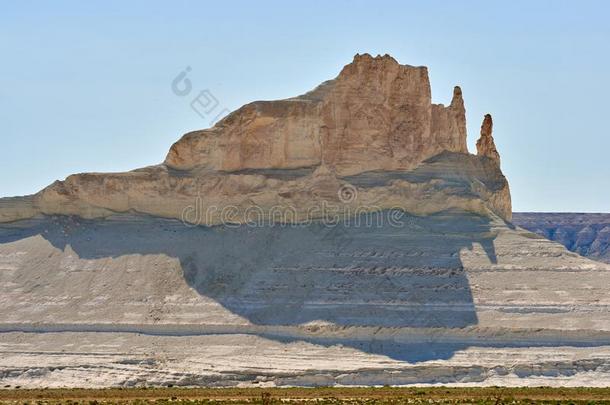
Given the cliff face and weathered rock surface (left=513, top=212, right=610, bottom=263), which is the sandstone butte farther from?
weathered rock surface (left=513, top=212, right=610, bottom=263)

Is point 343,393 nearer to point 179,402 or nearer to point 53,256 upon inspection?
point 179,402

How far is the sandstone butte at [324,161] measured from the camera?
75.5 m

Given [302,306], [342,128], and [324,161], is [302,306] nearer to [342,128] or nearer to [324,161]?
[324,161]

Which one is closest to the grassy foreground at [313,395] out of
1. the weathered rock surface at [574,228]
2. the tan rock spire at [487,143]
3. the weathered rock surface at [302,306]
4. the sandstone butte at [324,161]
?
the weathered rock surface at [302,306]

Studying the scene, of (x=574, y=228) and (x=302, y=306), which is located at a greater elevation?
(x=574, y=228)

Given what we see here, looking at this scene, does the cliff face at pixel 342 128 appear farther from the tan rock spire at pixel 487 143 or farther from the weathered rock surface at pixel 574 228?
the weathered rock surface at pixel 574 228

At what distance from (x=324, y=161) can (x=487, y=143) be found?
39.4 ft

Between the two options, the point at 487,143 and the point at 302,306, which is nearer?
the point at 302,306

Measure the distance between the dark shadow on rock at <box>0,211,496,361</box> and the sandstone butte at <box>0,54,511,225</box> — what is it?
1.10 m

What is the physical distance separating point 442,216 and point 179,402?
24189 mm

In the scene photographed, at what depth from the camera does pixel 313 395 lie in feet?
188

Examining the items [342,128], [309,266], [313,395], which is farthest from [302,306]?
[342,128]

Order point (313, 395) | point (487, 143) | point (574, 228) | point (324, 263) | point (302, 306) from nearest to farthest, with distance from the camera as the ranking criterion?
point (313, 395)
point (302, 306)
point (324, 263)
point (487, 143)
point (574, 228)

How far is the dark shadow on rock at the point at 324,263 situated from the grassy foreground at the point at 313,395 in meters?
6.05
